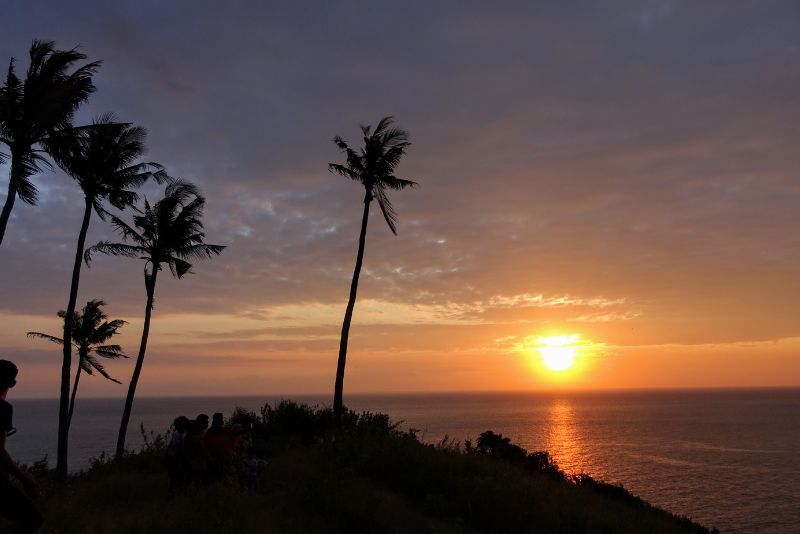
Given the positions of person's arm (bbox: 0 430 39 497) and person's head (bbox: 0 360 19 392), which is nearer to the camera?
person's arm (bbox: 0 430 39 497)

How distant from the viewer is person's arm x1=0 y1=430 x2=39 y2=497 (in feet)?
17.9

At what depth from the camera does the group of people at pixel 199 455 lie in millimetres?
11922

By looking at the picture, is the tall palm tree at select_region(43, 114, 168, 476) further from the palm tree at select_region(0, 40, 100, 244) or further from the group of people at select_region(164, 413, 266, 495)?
the group of people at select_region(164, 413, 266, 495)

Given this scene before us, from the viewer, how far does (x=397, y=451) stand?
14.6 metres

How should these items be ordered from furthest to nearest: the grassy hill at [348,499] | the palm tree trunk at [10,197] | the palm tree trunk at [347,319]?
1. the palm tree trunk at [347,319]
2. the palm tree trunk at [10,197]
3. the grassy hill at [348,499]

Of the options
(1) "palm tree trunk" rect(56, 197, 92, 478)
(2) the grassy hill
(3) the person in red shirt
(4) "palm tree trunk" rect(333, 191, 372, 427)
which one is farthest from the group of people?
(1) "palm tree trunk" rect(56, 197, 92, 478)

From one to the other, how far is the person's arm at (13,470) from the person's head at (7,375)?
0.44 metres

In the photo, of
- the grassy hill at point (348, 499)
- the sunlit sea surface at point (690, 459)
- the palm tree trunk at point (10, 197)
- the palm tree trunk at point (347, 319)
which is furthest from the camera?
the sunlit sea surface at point (690, 459)

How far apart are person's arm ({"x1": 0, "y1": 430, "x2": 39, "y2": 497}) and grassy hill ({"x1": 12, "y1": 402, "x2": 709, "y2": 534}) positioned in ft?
11.8

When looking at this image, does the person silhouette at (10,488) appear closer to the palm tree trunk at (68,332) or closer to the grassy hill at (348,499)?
the grassy hill at (348,499)

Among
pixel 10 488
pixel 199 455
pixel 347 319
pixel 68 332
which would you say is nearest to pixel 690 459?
pixel 347 319

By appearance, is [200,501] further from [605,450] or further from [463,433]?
[463,433]

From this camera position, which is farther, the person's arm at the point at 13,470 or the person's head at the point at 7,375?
the person's head at the point at 7,375

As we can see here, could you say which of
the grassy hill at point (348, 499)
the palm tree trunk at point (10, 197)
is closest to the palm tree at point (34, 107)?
the palm tree trunk at point (10, 197)
